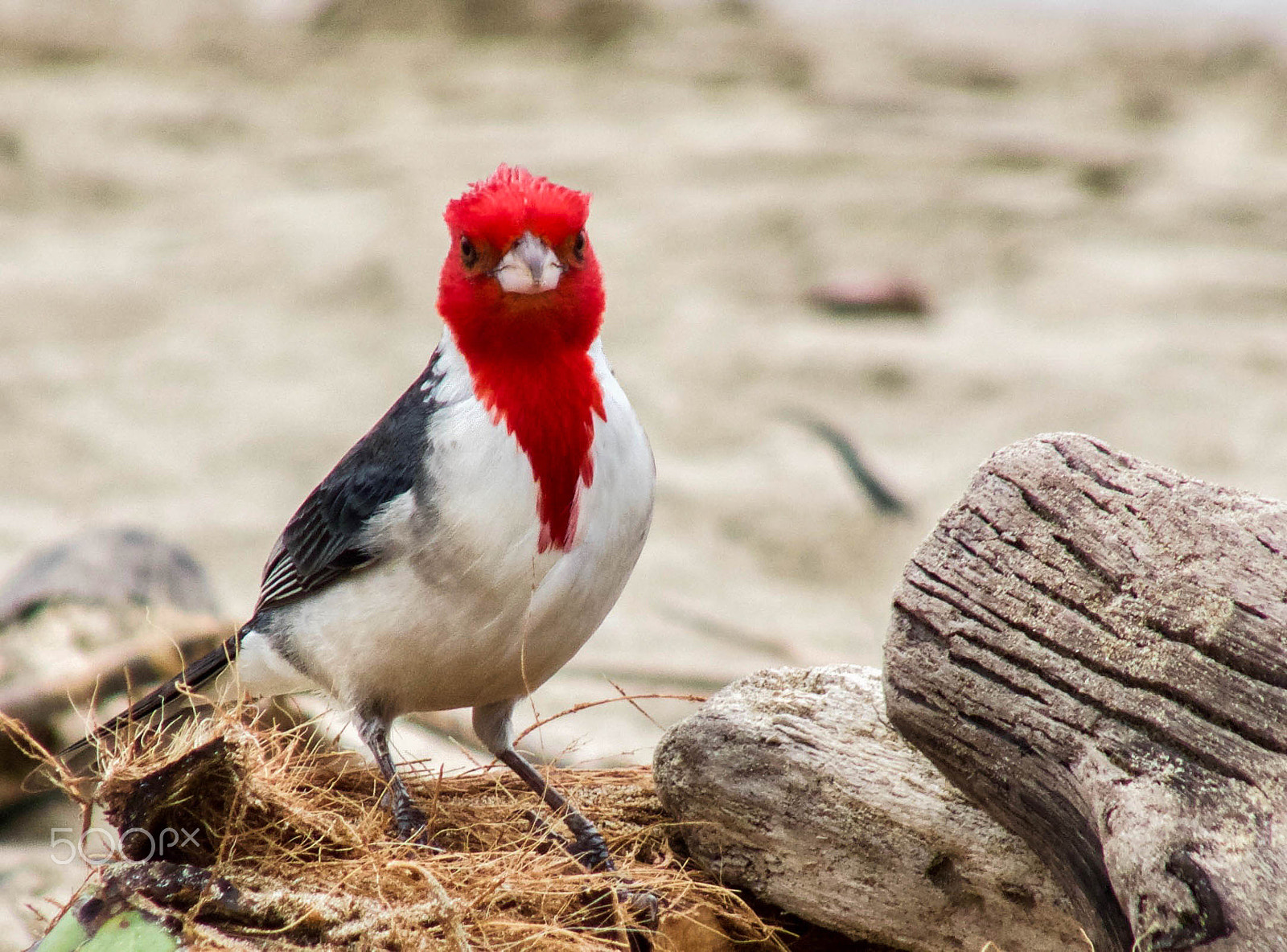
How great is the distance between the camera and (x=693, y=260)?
7961 mm

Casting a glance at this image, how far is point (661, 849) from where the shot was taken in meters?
2.62

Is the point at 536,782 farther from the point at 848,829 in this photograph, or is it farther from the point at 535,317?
the point at 535,317

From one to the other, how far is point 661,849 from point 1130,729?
37.0 inches

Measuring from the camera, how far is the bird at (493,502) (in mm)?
2488

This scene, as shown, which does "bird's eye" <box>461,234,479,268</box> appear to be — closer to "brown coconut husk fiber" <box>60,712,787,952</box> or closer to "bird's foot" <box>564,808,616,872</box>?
"brown coconut husk fiber" <box>60,712,787,952</box>

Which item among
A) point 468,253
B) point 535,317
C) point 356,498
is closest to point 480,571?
point 356,498

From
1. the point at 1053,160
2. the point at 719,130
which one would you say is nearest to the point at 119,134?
the point at 719,130

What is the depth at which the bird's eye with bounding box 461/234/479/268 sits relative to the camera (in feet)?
8.29

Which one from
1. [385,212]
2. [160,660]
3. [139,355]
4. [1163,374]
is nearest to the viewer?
[160,660]

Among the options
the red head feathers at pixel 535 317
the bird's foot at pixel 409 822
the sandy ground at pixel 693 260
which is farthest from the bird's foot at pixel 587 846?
the sandy ground at pixel 693 260

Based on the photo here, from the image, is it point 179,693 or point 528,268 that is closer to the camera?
point 528,268

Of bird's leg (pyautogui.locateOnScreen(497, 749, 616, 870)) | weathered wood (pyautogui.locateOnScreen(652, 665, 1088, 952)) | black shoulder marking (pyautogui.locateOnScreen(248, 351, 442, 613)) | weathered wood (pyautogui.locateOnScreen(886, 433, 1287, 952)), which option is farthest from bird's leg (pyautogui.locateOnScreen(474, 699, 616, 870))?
weathered wood (pyautogui.locateOnScreen(886, 433, 1287, 952))

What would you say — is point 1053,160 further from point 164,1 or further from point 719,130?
point 164,1

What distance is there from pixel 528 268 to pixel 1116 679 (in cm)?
114
